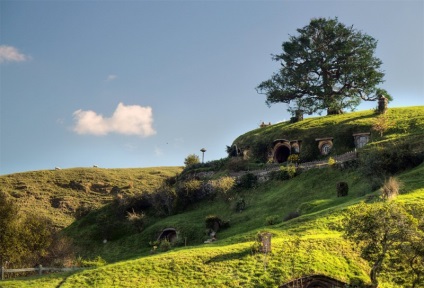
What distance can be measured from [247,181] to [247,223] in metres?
11.5

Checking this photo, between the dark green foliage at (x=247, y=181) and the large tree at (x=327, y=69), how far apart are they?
76.4 feet

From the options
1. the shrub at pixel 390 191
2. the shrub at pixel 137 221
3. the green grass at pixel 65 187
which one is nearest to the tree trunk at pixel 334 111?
the green grass at pixel 65 187

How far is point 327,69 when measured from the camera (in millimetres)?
71875

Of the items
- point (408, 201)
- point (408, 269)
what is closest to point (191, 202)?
point (408, 201)

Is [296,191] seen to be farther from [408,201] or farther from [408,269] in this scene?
[408,269]

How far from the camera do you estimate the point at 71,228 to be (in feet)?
180

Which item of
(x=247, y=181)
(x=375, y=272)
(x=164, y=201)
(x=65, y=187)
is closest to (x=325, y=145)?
(x=247, y=181)

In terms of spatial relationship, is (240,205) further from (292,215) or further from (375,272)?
(375,272)

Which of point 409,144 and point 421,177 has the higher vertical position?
point 409,144

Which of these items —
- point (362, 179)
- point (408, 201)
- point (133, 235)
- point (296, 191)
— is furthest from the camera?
point (133, 235)

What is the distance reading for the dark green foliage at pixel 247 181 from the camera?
167ft

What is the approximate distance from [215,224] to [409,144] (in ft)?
63.2

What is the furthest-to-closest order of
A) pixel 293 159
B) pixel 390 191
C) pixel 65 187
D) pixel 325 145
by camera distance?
pixel 65 187 < pixel 325 145 < pixel 293 159 < pixel 390 191

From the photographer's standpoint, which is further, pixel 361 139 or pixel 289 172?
pixel 361 139
